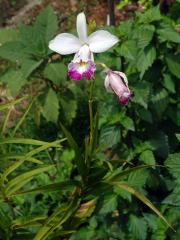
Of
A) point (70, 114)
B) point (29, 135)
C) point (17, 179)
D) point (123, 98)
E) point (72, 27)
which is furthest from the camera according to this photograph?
point (72, 27)

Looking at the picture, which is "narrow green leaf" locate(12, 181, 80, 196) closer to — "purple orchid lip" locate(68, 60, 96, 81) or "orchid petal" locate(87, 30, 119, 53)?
"purple orchid lip" locate(68, 60, 96, 81)

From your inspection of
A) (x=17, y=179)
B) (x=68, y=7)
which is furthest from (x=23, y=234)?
(x=68, y=7)

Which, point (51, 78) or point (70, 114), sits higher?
point (51, 78)

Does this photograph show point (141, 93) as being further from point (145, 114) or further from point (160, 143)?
point (160, 143)

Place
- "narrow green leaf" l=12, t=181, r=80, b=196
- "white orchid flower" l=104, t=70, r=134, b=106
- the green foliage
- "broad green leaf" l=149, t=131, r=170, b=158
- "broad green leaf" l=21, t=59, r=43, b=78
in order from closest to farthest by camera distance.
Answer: "white orchid flower" l=104, t=70, r=134, b=106
"narrow green leaf" l=12, t=181, r=80, b=196
the green foliage
"broad green leaf" l=149, t=131, r=170, b=158
"broad green leaf" l=21, t=59, r=43, b=78

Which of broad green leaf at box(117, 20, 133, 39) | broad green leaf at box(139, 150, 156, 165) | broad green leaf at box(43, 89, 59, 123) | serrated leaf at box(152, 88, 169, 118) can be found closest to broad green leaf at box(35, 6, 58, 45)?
broad green leaf at box(43, 89, 59, 123)

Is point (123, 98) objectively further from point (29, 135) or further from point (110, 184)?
point (29, 135)

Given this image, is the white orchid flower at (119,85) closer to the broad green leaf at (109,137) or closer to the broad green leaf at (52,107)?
the broad green leaf at (109,137)
